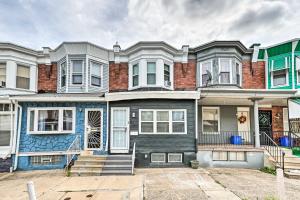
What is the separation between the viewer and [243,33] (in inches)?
624

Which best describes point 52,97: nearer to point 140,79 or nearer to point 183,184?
point 140,79

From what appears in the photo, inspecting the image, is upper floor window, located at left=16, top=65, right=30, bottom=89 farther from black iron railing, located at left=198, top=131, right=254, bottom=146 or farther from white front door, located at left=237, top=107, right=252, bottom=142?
white front door, located at left=237, top=107, right=252, bottom=142

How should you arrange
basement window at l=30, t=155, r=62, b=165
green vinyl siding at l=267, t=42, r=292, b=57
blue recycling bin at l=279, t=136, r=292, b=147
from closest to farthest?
basement window at l=30, t=155, r=62, b=165
blue recycling bin at l=279, t=136, r=292, b=147
green vinyl siding at l=267, t=42, r=292, b=57

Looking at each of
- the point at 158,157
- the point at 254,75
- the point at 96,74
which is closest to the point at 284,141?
the point at 254,75

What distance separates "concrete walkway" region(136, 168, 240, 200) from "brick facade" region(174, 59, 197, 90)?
5.79 m

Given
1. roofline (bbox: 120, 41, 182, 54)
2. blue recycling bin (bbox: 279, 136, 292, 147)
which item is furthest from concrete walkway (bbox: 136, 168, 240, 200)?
roofline (bbox: 120, 41, 182, 54)

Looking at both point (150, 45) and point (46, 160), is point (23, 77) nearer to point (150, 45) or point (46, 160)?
point (46, 160)

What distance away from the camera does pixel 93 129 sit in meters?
8.86

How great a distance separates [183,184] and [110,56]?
30.8 feet

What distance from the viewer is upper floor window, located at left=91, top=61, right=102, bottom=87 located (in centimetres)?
1131

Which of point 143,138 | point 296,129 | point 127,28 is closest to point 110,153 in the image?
point 143,138

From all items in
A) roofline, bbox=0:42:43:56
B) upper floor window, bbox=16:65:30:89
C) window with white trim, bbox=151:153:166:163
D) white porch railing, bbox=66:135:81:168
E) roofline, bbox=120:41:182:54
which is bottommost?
window with white trim, bbox=151:153:166:163

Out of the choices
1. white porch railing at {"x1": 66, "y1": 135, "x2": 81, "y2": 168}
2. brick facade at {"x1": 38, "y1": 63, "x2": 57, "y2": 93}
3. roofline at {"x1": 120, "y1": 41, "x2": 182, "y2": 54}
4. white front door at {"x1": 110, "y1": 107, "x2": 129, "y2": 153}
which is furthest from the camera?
brick facade at {"x1": 38, "y1": 63, "x2": 57, "y2": 93}

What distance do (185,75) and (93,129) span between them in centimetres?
689
